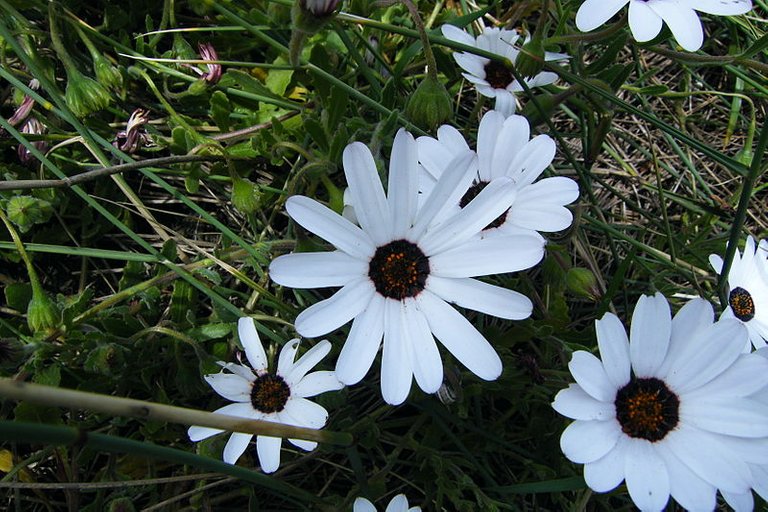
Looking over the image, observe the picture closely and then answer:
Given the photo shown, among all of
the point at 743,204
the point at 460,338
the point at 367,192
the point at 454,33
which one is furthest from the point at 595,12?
the point at 460,338

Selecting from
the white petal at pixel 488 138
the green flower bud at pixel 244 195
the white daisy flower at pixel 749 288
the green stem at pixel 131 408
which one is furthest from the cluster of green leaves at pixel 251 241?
the green stem at pixel 131 408

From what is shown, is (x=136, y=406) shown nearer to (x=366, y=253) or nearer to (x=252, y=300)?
(x=366, y=253)

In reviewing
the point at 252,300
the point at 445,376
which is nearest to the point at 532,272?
the point at 445,376

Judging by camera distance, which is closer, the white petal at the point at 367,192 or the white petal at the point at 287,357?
the white petal at the point at 367,192

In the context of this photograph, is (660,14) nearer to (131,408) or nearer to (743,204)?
(743,204)

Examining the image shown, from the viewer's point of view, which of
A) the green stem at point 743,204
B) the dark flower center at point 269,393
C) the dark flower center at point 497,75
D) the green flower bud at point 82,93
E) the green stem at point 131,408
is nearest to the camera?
the green stem at point 131,408

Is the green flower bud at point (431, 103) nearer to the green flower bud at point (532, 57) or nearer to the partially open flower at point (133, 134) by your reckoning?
the green flower bud at point (532, 57)

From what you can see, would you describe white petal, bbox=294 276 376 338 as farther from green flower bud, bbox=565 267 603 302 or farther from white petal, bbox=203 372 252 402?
green flower bud, bbox=565 267 603 302

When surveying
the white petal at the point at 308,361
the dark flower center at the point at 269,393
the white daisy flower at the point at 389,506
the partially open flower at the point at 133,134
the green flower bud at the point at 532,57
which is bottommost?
the white daisy flower at the point at 389,506
